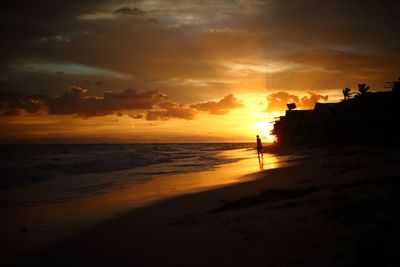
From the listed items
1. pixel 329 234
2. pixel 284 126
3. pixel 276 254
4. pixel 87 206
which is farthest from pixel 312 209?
pixel 284 126

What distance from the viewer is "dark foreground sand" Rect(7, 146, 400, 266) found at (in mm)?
5775

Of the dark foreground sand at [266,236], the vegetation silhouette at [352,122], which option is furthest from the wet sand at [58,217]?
the vegetation silhouette at [352,122]

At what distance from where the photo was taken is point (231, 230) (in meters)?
8.30

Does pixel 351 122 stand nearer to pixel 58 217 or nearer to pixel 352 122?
pixel 352 122

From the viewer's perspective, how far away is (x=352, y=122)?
130ft

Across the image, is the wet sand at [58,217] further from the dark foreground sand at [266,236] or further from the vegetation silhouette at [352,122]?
the vegetation silhouette at [352,122]

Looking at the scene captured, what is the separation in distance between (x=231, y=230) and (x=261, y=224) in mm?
750

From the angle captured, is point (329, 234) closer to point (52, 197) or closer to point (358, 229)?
point (358, 229)

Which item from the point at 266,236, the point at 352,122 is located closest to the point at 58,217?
the point at 266,236

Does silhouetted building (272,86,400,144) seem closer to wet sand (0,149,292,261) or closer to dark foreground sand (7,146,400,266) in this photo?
wet sand (0,149,292,261)

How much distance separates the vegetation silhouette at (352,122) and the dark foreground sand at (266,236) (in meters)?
24.8

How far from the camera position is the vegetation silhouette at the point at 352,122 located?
31.5 meters

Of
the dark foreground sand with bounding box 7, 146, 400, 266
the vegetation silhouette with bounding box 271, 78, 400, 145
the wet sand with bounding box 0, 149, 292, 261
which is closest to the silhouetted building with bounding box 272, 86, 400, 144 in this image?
the vegetation silhouette with bounding box 271, 78, 400, 145

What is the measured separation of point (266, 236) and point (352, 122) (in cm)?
3631
